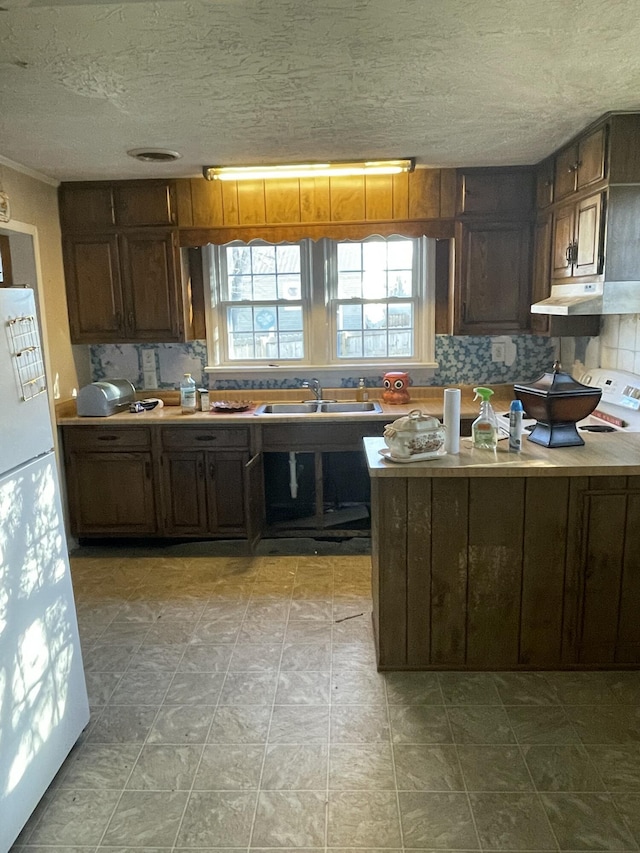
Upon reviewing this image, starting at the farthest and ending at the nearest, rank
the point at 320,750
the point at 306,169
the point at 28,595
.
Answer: the point at 306,169 → the point at 320,750 → the point at 28,595

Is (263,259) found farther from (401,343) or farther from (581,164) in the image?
(581,164)

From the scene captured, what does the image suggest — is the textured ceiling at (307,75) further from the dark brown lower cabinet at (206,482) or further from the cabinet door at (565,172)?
the dark brown lower cabinet at (206,482)

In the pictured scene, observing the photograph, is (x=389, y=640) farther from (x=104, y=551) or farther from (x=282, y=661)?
(x=104, y=551)

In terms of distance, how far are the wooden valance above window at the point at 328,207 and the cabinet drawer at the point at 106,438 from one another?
1384 mm

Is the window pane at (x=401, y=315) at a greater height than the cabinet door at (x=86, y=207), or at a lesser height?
lesser

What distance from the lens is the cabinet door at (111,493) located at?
12.9 ft

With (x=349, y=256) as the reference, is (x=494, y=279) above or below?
below

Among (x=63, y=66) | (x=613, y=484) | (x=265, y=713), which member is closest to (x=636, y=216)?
(x=613, y=484)

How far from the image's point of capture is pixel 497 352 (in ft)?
14.0

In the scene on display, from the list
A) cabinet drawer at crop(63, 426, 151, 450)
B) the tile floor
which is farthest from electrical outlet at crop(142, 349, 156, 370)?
the tile floor

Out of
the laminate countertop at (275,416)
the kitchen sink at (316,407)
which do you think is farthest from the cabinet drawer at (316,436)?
the kitchen sink at (316,407)

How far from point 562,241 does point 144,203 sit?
2.59m

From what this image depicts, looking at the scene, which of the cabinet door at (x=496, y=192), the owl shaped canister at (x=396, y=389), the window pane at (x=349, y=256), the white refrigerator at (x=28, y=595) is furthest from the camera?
the window pane at (x=349, y=256)

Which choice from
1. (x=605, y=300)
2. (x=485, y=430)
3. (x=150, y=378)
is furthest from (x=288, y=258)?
(x=485, y=430)
